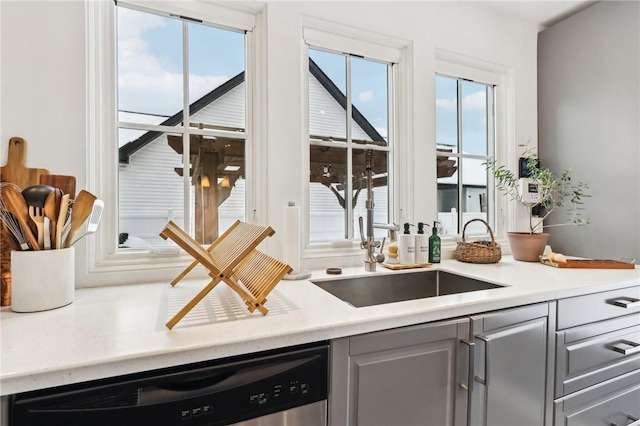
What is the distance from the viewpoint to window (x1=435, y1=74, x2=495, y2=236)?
2.15m

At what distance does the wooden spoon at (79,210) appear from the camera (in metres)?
1.07

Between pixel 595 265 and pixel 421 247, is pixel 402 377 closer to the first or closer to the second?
pixel 421 247

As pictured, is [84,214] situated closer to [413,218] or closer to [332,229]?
[332,229]

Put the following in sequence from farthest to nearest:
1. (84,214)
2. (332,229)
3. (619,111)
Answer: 1. (619,111)
2. (332,229)
3. (84,214)

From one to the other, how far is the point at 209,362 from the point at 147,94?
4.06 ft

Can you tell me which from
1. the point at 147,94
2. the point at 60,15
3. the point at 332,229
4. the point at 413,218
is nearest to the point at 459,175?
the point at 413,218

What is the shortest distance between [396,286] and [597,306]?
832 millimetres

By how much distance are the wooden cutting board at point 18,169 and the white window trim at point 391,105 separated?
1.08 meters

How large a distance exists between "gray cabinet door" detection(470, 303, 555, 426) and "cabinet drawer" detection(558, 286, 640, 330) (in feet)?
0.28

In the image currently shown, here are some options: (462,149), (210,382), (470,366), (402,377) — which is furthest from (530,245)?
(210,382)

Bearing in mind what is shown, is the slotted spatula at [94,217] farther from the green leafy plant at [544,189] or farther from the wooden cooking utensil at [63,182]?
the green leafy plant at [544,189]

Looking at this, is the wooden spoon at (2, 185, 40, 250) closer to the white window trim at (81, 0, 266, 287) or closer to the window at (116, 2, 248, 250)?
the white window trim at (81, 0, 266, 287)

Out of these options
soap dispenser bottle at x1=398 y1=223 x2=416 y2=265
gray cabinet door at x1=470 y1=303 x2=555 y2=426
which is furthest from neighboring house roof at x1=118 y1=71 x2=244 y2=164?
gray cabinet door at x1=470 y1=303 x2=555 y2=426

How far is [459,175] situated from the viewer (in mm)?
2225
